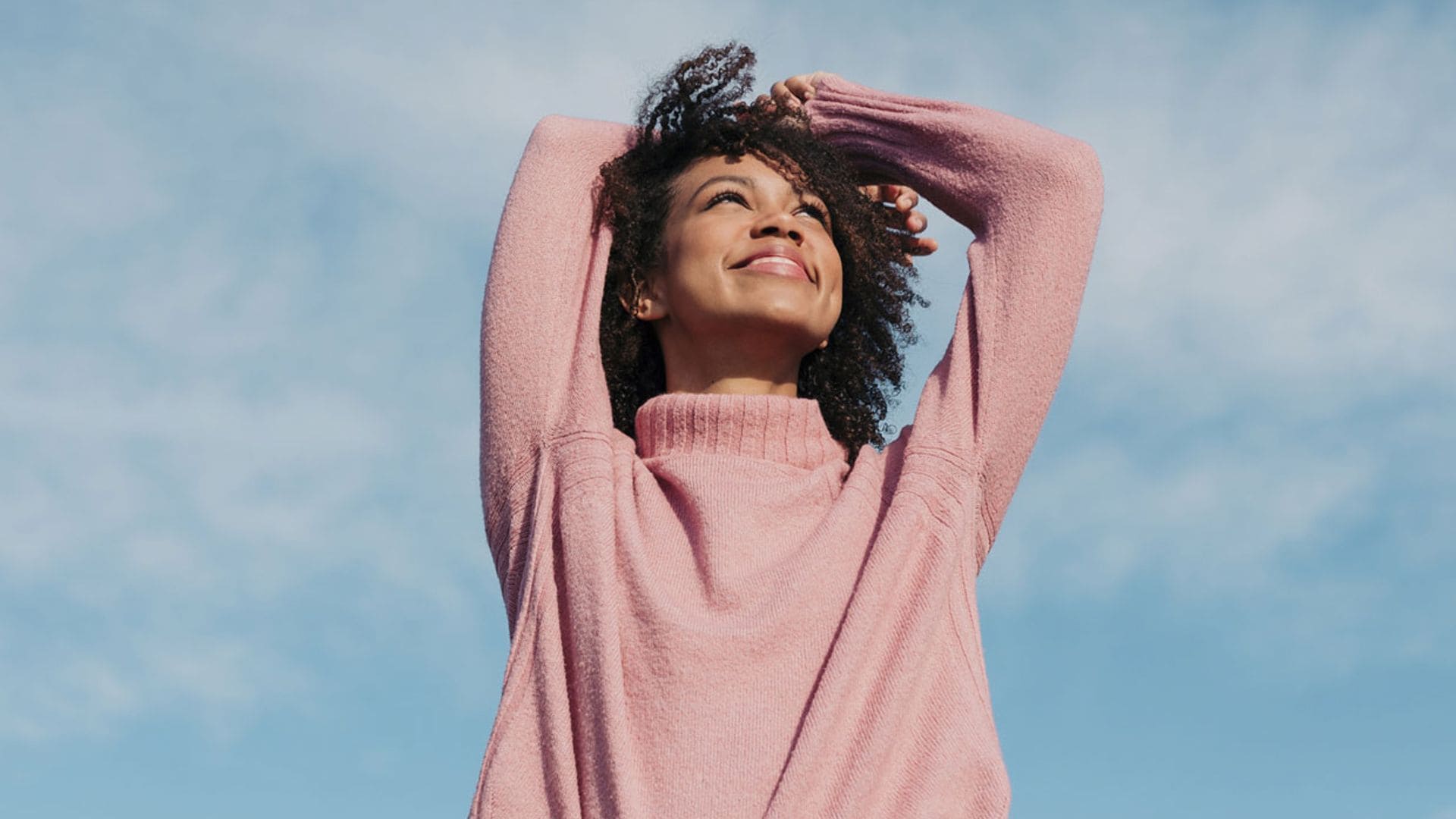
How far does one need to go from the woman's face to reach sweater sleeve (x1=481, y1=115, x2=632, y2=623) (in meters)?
0.21

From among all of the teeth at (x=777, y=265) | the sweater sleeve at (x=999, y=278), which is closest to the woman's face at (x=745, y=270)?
the teeth at (x=777, y=265)

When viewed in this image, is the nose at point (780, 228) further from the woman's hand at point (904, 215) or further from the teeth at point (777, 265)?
the woman's hand at point (904, 215)

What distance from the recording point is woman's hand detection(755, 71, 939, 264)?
5.34 metres

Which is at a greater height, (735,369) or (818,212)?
(818,212)

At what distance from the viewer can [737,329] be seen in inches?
186

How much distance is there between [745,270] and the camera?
475 cm

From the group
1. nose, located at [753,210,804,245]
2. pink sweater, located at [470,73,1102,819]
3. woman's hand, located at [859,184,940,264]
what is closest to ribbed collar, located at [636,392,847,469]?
pink sweater, located at [470,73,1102,819]

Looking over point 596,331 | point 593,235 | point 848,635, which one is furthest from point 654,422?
point 848,635

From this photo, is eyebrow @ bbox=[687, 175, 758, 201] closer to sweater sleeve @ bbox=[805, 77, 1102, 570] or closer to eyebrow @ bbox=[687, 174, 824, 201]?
eyebrow @ bbox=[687, 174, 824, 201]

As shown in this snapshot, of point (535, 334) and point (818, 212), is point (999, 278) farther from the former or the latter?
point (535, 334)

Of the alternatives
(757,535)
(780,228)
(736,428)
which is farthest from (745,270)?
(757,535)

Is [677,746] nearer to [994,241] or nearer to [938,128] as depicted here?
[994,241]

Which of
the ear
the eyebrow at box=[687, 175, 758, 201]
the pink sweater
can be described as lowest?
the pink sweater

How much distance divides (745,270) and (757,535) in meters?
0.78
